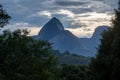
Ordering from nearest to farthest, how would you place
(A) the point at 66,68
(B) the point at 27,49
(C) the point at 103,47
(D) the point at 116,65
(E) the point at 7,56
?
(D) the point at 116,65 → (E) the point at 7,56 → (B) the point at 27,49 → (C) the point at 103,47 → (A) the point at 66,68

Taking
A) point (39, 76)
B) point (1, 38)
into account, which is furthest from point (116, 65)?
point (1, 38)

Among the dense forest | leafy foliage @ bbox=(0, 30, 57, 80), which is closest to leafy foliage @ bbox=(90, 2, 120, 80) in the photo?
the dense forest

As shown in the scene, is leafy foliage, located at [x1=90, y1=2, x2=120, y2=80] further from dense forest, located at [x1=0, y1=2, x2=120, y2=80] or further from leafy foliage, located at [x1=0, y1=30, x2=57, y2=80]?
leafy foliage, located at [x1=0, y1=30, x2=57, y2=80]

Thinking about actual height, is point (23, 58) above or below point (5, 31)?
below

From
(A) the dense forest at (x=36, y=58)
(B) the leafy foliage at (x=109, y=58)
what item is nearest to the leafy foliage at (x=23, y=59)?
(A) the dense forest at (x=36, y=58)

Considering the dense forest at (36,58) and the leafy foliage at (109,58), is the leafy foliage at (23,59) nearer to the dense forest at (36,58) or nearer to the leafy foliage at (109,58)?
the dense forest at (36,58)

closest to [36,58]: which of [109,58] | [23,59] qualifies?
[23,59]

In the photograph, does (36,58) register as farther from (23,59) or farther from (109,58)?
(109,58)

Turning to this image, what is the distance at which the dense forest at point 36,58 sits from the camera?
47.0 metres

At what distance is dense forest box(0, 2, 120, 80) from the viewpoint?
4700 cm

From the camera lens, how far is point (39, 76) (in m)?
52.4

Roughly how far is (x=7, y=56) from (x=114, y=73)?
45.6 feet

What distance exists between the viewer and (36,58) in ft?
181

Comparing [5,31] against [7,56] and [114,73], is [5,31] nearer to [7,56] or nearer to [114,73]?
[7,56]
